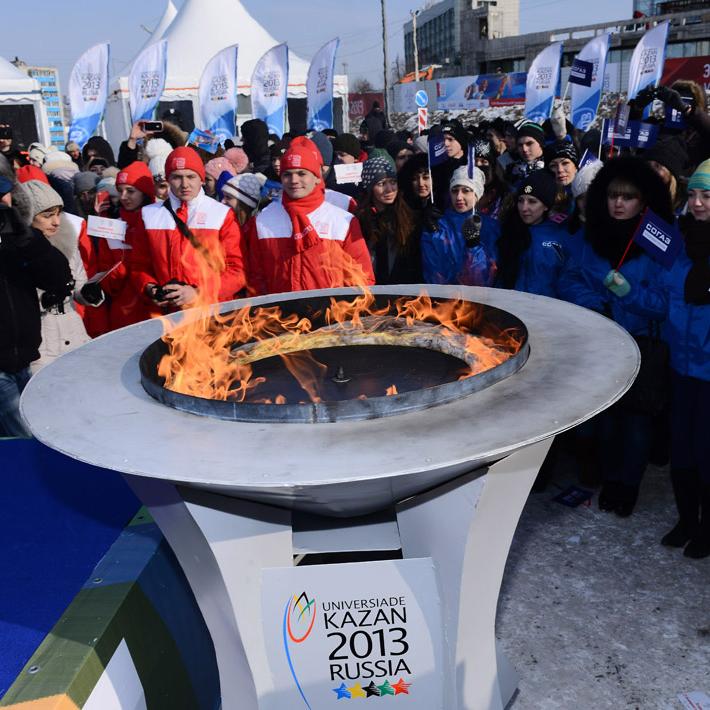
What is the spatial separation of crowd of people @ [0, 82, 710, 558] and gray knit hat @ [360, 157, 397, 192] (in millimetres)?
12

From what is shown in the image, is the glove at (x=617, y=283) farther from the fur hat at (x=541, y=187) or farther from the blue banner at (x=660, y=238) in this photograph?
the fur hat at (x=541, y=187)

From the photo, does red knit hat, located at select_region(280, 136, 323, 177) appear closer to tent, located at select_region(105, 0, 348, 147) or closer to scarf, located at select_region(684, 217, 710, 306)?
scarf, located at select_region(684, 217, 710, 306)

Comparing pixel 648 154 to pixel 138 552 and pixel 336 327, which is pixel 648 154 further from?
pixel 138 552

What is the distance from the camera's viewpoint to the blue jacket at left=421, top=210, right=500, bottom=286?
157 inches

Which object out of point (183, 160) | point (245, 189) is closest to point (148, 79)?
point (245, 189)

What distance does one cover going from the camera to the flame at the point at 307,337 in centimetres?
232

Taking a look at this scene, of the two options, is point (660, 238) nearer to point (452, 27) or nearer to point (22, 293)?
point (22, 293)

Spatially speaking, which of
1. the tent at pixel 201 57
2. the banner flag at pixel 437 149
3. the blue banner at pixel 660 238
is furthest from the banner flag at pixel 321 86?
the blue banner at pixel 660 238

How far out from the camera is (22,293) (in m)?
3.44

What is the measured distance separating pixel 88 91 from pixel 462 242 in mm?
9723

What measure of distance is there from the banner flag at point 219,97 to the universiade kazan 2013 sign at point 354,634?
12157 millimetres

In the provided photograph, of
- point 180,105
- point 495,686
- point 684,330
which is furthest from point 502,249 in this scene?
point 180,105

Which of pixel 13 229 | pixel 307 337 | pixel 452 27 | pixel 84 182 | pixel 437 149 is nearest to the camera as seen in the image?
pixel 307 337

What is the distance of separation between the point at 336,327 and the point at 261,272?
1293 mm
